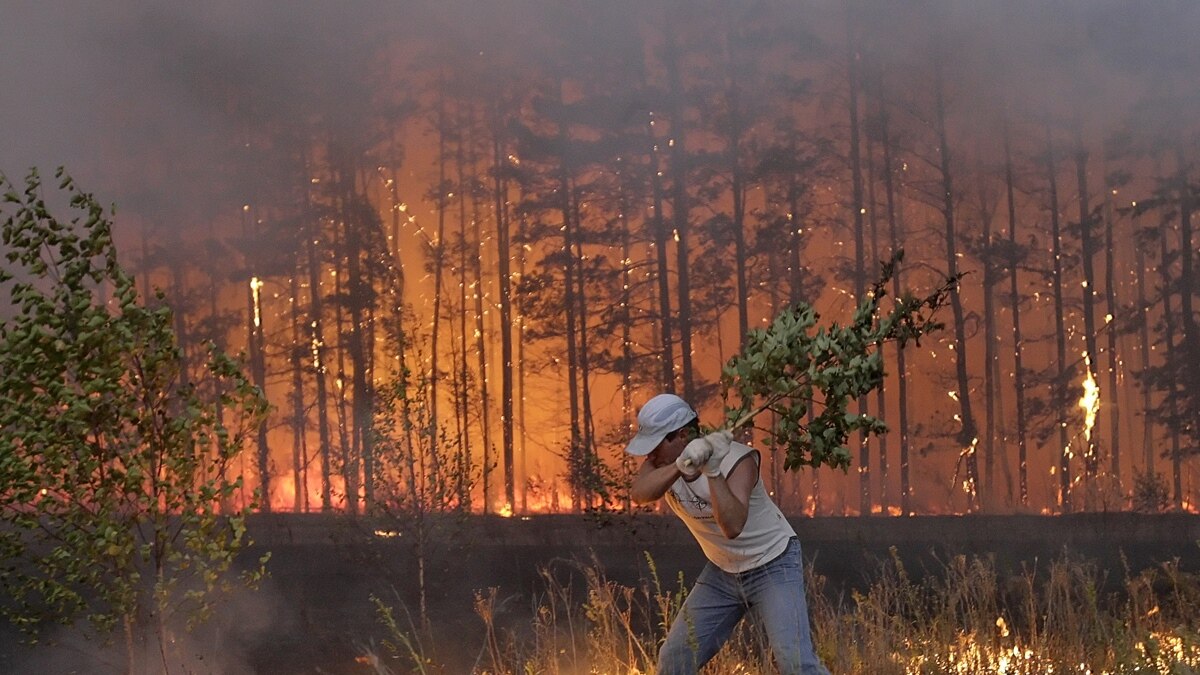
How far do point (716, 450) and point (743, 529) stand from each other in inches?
16.2

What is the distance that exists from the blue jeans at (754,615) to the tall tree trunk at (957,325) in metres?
20.5

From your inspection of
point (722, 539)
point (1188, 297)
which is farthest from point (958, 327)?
point (722, 539)

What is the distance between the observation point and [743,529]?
4672 millimetres

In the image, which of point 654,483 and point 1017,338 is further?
point 1017,338

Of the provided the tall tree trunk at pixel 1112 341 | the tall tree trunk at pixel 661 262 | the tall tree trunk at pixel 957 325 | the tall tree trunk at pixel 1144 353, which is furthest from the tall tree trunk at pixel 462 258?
the tall tree trunk at pixel 1144 353

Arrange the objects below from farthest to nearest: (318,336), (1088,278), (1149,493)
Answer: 1. (318,336)
2. (1088,278)
3. (1149,493)

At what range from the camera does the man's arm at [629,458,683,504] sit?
456 centimetres

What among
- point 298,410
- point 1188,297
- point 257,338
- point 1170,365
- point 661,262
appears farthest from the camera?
point 257,338

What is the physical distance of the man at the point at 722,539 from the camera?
4.46 meters

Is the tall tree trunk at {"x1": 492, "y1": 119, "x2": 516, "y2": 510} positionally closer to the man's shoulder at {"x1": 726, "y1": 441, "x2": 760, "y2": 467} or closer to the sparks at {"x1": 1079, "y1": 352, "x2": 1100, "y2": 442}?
the sparks at {"x1": 1079, "y1": 352, "x2": 1100, "y2": 442}

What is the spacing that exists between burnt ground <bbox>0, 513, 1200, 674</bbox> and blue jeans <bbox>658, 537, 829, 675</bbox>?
37.2ft

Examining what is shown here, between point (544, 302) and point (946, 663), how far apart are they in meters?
19.0

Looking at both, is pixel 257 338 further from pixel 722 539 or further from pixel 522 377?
pixel 722 539

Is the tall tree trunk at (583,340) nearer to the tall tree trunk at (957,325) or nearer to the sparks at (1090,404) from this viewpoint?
the tall tree trunk at (957,325)
